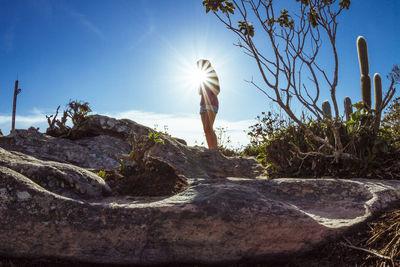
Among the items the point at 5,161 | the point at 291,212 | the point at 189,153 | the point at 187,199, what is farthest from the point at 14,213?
the point at 189,153

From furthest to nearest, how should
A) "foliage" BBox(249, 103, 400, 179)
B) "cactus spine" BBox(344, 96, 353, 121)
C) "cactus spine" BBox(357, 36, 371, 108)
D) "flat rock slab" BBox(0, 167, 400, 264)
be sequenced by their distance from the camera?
"cactus spine" BBox(357, 36, 371, 108) < "cactus spine" BBox(344, 96, 353, 121) < "foliage" BBox(249, 103, 400, 179) < "flat rock slab" BBox(0, 167, 400, 264)

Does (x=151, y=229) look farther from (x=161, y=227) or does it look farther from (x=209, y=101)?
(x=209, y=101)

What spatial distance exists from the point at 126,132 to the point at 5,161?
3.65m

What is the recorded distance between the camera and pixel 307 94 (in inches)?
150

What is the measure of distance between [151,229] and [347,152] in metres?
2.97

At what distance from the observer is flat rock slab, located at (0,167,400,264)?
1.68 metres

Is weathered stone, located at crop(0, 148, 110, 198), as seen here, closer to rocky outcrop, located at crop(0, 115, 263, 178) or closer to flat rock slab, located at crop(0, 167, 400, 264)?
flat rock slab, located at crop(0, 167, 400, 264)

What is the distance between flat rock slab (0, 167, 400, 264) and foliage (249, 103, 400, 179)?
178 centimetres

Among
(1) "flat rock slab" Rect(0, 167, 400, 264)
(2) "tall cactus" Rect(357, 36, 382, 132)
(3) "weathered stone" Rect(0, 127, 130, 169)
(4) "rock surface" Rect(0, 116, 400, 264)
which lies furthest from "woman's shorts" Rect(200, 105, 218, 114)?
(1) "flat rock slab" Rect(0, 167, 400, 264)

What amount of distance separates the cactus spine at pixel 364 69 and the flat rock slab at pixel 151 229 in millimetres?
5208

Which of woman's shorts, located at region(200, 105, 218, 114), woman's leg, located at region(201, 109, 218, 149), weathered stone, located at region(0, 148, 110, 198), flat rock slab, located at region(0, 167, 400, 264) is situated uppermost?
woman's shorts, located at region(200, 105, 218, 114)

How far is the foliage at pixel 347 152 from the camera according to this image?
3.34 metres

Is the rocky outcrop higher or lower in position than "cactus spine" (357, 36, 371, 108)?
lower

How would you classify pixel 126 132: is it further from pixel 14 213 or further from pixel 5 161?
pixel 14 213
